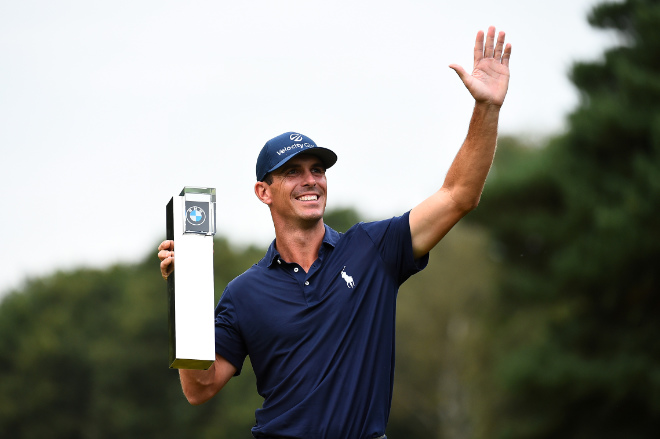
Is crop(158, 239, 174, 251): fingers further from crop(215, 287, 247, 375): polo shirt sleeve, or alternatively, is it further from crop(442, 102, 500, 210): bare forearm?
crop(442, 102, 500, 210): bare forearm

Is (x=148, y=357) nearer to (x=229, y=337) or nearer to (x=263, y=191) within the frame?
(x=263, y=191)

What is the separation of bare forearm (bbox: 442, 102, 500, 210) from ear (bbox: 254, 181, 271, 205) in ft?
4.25

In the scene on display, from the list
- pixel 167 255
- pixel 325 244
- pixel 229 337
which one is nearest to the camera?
pixel 167 255

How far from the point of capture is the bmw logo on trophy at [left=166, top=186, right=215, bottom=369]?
5082 millimetres

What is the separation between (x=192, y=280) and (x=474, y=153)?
1703 mm

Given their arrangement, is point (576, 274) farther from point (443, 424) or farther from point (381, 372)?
point (381, 372)

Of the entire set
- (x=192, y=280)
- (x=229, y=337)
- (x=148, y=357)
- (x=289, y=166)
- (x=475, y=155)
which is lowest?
(x=148, y=357)

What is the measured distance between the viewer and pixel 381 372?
5469mm

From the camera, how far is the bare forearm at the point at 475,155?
5395 millimetres

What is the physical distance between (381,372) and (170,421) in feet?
168

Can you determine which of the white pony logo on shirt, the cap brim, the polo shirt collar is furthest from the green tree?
the white pony logo on shirt

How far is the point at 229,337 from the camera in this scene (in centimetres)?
582

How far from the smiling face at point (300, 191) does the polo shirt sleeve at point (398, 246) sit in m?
0.41

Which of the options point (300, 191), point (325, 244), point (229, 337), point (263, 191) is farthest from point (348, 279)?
point (263, 191)
